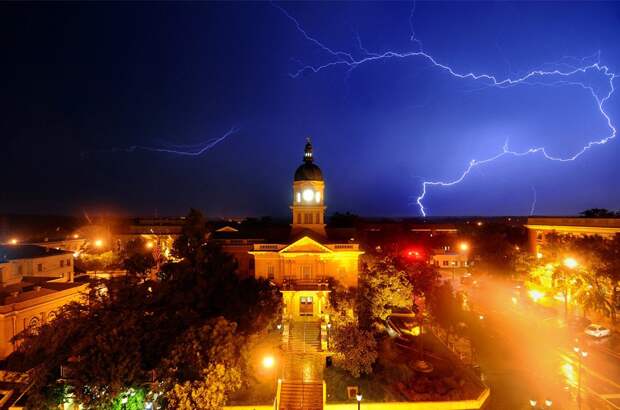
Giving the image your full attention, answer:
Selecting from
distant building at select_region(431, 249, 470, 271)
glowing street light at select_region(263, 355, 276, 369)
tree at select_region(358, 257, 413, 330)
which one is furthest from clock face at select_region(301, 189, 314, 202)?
distant building at select_region(431, 249, 470, 271)

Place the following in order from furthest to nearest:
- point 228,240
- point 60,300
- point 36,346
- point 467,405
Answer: point 228,240 → point 60,300 → point 467,405 → point 36,346

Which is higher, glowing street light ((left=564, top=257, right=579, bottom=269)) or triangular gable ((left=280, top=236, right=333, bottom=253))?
triangular gable ((left=280, top=236, right=333, bottom=253))

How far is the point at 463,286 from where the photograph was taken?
4903cm

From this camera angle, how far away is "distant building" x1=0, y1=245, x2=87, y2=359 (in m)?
24.2

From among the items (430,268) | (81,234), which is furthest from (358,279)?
(81,234)

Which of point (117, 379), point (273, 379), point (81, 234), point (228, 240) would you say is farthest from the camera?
point (81, 234)

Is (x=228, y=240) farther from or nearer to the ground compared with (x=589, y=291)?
farther from the ground

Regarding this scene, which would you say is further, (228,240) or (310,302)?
(228,240)

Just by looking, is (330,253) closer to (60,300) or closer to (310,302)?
(310,302)

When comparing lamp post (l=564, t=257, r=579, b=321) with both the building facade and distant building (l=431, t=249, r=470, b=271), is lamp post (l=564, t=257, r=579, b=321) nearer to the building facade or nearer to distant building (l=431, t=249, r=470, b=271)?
the building facade

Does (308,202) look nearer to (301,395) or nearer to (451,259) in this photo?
(301,395)

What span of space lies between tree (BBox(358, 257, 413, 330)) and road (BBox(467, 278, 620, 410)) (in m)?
7.91

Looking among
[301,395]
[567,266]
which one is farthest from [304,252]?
[567,266]

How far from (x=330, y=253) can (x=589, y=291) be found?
25.4m
